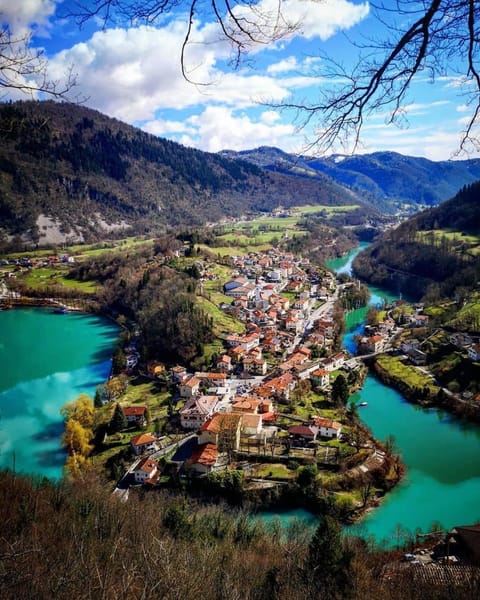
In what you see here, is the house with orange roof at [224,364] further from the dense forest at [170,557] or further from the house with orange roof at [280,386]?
the dense forest at [170,557]

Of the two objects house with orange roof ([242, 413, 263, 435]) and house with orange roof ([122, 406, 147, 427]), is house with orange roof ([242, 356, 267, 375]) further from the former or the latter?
house with orange roof ([122, 406, 147, 427])

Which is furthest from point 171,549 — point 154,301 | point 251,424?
point 154,301

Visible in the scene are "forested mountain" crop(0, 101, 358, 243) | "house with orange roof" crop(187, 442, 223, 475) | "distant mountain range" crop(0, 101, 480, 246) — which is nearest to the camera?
"house with orange roof" crop(187, 442, 223, 475)

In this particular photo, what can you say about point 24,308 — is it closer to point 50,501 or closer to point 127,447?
point 127,447

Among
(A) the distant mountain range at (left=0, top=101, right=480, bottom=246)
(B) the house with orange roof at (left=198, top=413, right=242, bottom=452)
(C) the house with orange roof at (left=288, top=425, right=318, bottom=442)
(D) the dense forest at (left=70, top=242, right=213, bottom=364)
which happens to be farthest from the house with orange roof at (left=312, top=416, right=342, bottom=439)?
(A) the distant mountain range at (left=0, top=101, right=480, bottom=246)

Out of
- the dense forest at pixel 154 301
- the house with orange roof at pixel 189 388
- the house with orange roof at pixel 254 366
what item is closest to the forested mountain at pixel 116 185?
the dense forest at pixel 154 301

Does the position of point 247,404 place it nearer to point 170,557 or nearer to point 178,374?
point 178,374
